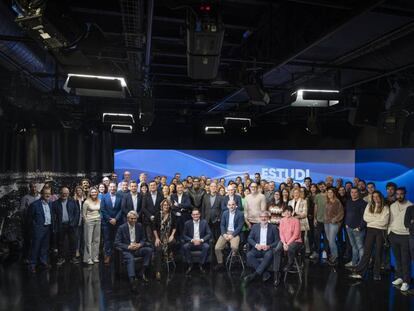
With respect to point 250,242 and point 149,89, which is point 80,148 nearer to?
point 149,89

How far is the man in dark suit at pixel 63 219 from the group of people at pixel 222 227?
0.06 ft

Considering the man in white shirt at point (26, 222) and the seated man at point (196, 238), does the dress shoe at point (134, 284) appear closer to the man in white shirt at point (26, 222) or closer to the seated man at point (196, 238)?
the seated man at point (196, 238)

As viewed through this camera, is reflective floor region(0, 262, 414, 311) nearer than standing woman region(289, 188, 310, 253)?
Yes

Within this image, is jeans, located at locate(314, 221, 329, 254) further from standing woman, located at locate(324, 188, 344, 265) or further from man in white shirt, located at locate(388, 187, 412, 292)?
man in white shirt, located at locate(388, 187, 412, 292)

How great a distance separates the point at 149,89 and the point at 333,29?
4552mm

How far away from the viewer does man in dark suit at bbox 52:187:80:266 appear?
6906 millimetres

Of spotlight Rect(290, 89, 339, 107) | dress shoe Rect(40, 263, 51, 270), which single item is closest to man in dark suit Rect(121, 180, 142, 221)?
dress shoe Rect(40, 263, 51, 270)

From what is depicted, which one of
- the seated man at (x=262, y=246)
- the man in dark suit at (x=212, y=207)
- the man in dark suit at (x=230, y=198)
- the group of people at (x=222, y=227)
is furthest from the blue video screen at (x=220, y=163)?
the seated man at (x=262, y=246)

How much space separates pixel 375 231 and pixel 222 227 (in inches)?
104

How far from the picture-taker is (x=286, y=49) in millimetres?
5395

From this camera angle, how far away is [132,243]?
584 cm

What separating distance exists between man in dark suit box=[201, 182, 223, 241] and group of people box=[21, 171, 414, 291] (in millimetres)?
21

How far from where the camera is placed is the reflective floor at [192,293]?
4.80 metres

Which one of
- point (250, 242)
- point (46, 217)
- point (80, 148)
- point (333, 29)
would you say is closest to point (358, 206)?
point (250, 242)
